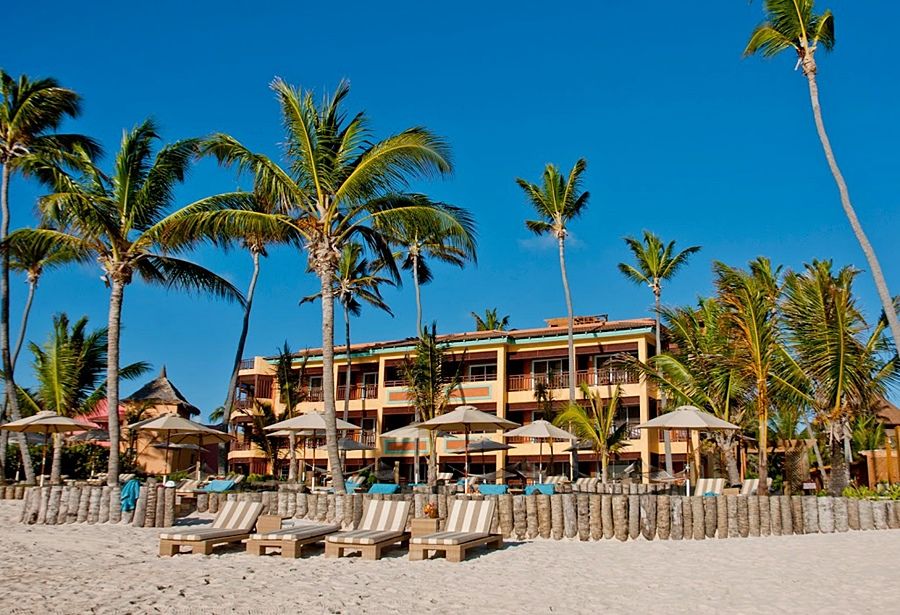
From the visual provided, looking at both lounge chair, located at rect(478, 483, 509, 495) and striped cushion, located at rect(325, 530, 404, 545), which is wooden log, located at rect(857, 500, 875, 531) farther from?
striped cushion, located at rect(325, 530, 404, 545)

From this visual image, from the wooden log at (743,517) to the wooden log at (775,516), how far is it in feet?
1.45

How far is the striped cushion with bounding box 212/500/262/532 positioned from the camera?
453 inches

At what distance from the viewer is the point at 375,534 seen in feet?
36.0

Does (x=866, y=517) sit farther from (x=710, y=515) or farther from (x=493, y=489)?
(x=493, y=489)

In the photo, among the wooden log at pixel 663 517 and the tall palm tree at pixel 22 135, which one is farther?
the tall palm tree at pixel 22 135

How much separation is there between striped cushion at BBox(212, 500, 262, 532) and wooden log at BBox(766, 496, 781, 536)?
8.10m

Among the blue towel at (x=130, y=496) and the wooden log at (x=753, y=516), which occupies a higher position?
the blue towel at (x=130, y=496)

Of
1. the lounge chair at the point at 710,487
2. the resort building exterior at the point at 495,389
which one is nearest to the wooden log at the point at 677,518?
the lounge chair at the point at 710,487

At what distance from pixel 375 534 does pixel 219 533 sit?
2.06 m

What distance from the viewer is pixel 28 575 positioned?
8602 millimetres

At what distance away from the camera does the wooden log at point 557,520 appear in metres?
12.9

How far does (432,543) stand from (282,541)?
6.44 feet

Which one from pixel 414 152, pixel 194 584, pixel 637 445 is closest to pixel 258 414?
pixel 637 445

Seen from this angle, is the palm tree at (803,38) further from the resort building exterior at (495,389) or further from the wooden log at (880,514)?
the resort building exterior at (495,389)
